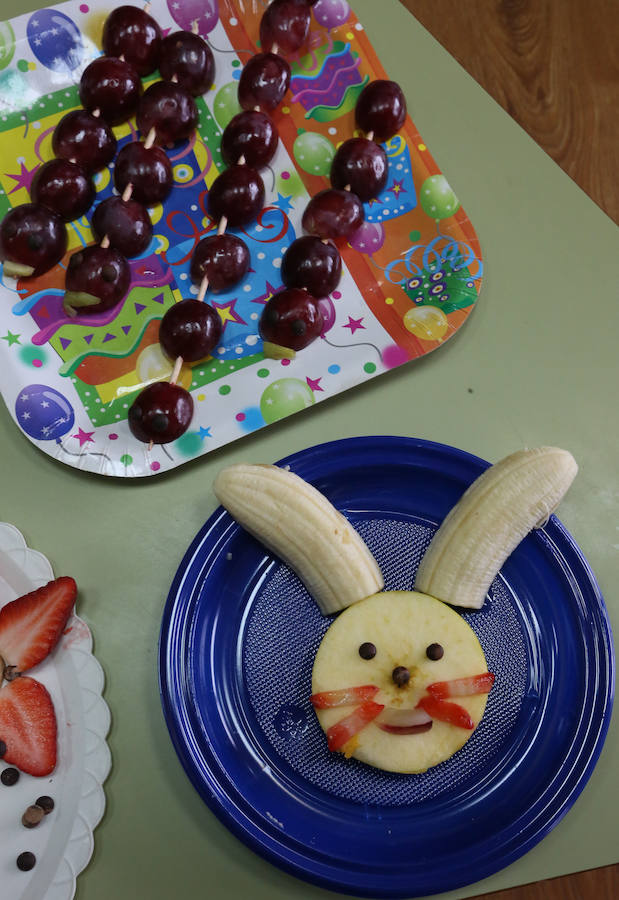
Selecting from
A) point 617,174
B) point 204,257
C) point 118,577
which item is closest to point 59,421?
point 118,577

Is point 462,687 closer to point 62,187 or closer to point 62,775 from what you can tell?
point 62,775

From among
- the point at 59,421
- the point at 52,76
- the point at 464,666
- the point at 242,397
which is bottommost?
the point at 464,666

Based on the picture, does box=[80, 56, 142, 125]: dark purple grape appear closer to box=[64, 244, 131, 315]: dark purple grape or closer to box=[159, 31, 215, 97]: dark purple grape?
box=[159, 31, 215, 97]: dark purple grape

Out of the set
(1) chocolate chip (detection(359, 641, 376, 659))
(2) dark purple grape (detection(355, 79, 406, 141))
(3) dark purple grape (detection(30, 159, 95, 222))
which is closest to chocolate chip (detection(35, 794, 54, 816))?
(1) chocolate chip (detection(359, 641, 376, 659))

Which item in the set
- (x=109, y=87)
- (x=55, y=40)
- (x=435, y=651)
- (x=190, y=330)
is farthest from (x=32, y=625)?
(x=55, y=40)

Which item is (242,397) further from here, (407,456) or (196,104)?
(196,104)

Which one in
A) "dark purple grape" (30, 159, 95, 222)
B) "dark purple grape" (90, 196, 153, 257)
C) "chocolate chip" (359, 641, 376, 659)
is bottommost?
"chocolate chip" (359, 641, 376, 659)
